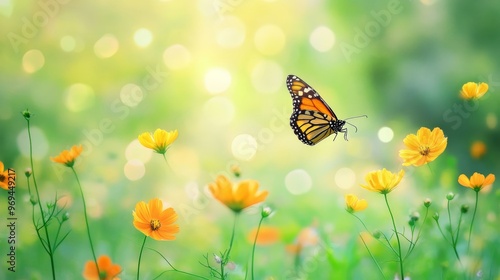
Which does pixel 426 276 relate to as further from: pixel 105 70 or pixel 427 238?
pixel 105 70

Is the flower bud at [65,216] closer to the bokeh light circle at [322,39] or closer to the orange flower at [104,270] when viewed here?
the orange flower at [104,270]

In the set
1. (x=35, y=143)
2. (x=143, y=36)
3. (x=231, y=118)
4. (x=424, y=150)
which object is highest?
(x=143, y=36)

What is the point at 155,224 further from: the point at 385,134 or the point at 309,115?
the point at 385,134

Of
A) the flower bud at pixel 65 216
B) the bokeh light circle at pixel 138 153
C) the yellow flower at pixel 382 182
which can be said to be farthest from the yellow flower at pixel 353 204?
the flower bud at pixel 65 216

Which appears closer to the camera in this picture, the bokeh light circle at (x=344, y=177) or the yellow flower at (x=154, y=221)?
the yellow flower at (x=154, y=221)

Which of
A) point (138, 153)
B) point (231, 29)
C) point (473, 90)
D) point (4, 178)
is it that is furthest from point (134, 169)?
point (473, 90)
